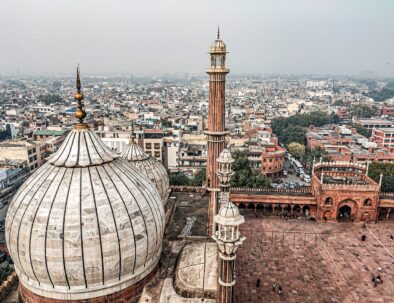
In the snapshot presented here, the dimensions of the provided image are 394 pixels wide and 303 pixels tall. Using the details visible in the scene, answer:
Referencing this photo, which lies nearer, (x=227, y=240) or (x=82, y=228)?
(x=227, y=240)

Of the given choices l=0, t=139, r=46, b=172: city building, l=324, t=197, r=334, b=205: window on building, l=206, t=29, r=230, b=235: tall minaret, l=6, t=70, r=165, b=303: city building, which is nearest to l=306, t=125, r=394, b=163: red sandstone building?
l=324, t=197, r=334, b=205: window on building

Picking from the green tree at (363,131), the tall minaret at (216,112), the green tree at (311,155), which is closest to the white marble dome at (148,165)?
the tall minaret at (216,112)

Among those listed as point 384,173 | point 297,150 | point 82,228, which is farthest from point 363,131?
→ point 82,228

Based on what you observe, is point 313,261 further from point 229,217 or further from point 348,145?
point 348,145

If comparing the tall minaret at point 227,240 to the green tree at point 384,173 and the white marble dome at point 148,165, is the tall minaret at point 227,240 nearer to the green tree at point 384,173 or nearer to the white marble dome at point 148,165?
the white marble dome at point 148,165

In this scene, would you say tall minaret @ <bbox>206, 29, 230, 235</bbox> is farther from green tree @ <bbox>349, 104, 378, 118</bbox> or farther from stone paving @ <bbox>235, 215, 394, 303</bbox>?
green tree @ <bbox>349, 104, 378, 118</bbox>

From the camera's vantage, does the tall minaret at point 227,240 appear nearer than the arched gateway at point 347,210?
Yes

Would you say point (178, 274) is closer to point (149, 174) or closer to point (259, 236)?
point (149, 174)
